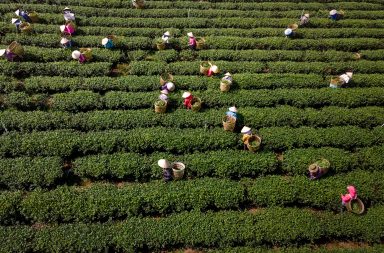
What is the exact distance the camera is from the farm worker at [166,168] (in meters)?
11.2

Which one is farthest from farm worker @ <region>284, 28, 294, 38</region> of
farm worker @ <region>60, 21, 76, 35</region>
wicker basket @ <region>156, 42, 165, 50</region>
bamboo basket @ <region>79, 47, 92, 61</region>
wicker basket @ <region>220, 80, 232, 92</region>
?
farm worker @ <region>60, 21, 76, 35</region>

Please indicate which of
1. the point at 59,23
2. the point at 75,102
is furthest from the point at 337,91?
the point at 59,23

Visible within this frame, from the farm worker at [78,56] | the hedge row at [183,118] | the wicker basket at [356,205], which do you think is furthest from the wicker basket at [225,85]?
the wicker basket at [356,205]

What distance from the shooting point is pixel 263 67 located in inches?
643

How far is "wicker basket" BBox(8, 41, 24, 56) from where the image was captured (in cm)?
1497

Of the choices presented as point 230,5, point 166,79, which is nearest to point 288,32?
point 230,5

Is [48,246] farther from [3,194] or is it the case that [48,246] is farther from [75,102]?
[75,102]

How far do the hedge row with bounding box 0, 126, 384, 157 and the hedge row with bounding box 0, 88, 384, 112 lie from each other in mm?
1485

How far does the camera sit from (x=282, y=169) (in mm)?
12594

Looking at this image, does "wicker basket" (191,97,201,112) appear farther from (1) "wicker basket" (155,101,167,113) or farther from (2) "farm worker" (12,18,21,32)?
(2) "farm worker" (12,18,21,32)

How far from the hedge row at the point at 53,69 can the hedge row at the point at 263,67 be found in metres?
1.53

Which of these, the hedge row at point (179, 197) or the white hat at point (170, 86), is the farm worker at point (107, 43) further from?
the hedge row at point (179, 197)

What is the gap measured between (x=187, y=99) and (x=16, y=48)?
26.1 ft

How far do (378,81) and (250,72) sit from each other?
5987 mm
